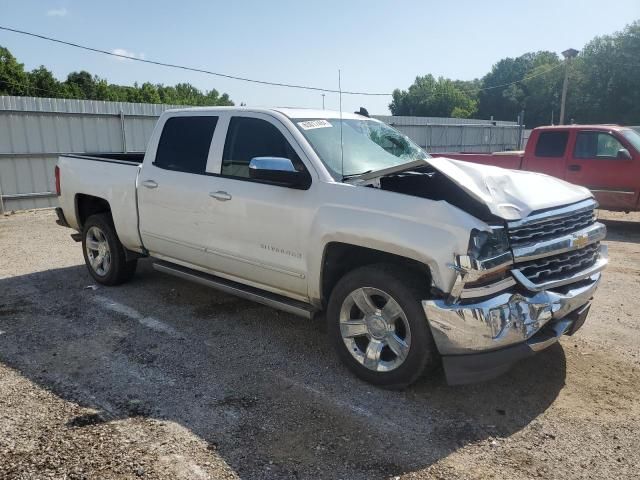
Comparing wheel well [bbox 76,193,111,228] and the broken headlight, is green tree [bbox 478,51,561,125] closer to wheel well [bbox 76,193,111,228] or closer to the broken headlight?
wheel well [bbox 76,193,111,228]

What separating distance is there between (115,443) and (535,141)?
9869mm

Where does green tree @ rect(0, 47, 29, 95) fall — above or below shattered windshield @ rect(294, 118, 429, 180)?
above

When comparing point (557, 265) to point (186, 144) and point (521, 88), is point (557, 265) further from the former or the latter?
point (521, 88)

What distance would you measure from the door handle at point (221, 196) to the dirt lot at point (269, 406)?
47.5 inches

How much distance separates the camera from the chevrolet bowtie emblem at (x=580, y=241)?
12.0ft

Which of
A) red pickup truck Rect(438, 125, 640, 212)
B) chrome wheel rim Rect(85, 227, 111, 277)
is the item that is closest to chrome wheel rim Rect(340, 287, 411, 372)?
chrome wheel rim Rect(85, 227, 111, 277)

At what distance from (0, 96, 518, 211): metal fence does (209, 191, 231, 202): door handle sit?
959 centimetres

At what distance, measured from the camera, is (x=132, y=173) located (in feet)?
18.3

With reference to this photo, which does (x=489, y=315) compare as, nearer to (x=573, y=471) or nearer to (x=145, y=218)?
(x=573, y=471)

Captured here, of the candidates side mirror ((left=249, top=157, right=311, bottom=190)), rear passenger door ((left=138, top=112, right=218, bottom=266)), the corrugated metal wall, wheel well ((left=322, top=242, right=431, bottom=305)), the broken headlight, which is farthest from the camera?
the corrugated metal wall

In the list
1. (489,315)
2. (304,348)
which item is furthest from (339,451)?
(304,348)

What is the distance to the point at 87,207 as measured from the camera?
256 inches

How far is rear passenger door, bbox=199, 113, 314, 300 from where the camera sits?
4.10 metres

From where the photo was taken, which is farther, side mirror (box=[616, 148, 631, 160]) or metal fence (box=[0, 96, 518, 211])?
metal fence (box=[0, 96, 518, 211])
